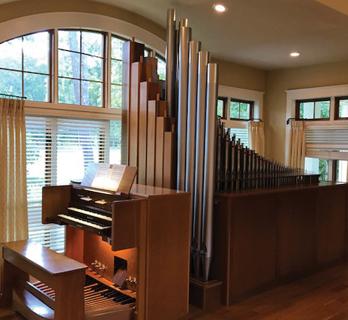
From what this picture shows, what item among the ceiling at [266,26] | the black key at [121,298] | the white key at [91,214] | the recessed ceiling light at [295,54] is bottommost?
the black key at [121,298]

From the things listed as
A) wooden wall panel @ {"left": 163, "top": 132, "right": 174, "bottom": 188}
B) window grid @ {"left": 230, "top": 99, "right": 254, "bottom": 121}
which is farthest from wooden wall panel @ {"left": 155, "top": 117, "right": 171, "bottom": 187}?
window grid @ {"left": 230, "top": 99, "right": 254, "bottom": 121}

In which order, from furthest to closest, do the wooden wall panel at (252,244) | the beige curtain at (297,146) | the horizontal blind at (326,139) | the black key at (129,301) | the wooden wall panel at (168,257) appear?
the beige curtain at (297,146) < the horizontal blind at (326,139) < the wooden wall panel at (252,244) < the black key at (129,301) < the wooden wall panel at (168,257)

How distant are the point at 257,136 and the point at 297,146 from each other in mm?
722

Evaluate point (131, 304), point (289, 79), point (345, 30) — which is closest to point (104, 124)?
point (131, 304)

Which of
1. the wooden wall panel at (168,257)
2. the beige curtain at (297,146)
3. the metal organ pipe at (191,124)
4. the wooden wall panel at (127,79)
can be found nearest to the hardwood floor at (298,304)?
the wooden wall panel at (168,257)

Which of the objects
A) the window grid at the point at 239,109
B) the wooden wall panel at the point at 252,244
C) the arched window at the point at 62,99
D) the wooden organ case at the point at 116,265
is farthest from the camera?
the window grid at the point at 239,109

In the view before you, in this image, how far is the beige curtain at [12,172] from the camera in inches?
151

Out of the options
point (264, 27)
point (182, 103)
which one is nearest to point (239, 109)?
point (264, 27)

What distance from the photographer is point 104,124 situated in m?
4.73

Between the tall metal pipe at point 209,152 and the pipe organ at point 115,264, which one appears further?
the tall metal pipe at point 209,152

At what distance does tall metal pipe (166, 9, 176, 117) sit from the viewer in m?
3.85

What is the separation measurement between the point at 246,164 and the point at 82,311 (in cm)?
208

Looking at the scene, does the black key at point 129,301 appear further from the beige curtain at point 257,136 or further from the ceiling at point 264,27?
the beige curtain at point 257,136

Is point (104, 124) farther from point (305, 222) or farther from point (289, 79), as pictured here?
point (289, 79)
